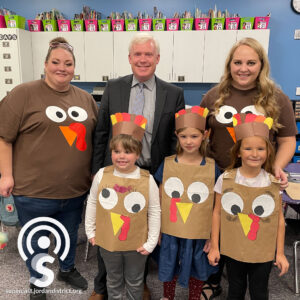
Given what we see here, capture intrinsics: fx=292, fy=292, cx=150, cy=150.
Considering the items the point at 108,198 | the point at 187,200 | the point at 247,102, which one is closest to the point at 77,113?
the point at 108,198

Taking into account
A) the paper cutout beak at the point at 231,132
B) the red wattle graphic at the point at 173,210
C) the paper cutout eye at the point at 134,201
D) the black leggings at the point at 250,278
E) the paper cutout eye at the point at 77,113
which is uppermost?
the paper cutout eye at the point at 77,113

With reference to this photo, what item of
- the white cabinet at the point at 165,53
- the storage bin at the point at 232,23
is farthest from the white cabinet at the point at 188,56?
the storage bin at the point at 232,23

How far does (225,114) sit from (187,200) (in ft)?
1.66

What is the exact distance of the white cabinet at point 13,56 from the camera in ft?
13.2

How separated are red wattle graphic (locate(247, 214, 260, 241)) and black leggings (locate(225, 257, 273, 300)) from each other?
155mm

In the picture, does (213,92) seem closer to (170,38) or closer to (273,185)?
(273,185)

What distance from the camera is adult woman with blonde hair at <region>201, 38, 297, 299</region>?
1.51m

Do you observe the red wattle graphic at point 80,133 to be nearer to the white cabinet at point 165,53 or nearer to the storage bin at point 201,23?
the white cabinet at point 165,53

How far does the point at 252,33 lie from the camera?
12.8 ft

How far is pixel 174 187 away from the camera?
5.06ft

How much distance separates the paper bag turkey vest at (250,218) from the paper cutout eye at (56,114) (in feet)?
3.03

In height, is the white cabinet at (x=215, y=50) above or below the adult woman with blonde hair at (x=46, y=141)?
above

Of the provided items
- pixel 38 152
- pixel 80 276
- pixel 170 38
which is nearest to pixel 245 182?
pixel 38 152

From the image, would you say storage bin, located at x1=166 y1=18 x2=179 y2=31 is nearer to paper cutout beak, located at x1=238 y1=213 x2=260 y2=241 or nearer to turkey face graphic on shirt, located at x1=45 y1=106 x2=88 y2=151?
turkey face graphic on shirt, located at x1=45 y1=106 x2=88 y2=151
